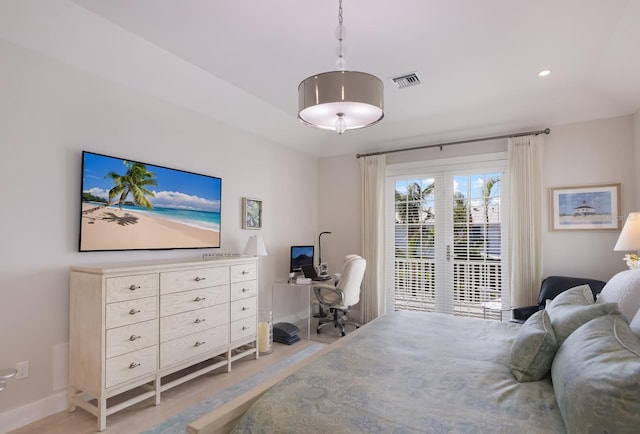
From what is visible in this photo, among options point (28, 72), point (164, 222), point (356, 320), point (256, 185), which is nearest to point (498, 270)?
point (356, 320)

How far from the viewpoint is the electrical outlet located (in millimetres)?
2309

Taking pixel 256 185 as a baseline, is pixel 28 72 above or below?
above

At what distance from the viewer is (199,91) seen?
3385 mm

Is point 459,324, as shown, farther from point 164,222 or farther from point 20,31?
point 20,31

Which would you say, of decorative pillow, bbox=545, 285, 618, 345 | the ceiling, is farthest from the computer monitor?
decorative pillow, bbox=545, 285, 618, 345

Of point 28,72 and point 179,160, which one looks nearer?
point 28,72

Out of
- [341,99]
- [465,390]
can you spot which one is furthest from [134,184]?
[465,390]

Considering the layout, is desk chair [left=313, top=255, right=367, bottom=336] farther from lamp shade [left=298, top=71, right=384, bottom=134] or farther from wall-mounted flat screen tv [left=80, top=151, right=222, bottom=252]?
lamp shade [left=298, top=71, right=384, bottom=134]

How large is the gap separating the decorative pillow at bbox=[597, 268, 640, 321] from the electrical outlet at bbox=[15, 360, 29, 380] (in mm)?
3612

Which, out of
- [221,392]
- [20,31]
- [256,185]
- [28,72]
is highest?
[20,31]

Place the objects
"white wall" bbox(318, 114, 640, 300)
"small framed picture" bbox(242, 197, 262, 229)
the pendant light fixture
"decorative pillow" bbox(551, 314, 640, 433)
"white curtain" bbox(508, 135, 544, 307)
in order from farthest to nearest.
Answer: "small framed picture" bbox(242, 197, 262, 229)
"white curtain" bbox(508, 135, 544, 307)
"white wall" bbox(318, 114, 640, 300)
the pendant light fixture
"decorative pillow" bbox(551, 314, 640, 433)

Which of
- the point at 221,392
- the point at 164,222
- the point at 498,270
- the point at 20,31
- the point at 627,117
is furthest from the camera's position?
the point at 498,270

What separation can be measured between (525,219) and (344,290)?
223cm

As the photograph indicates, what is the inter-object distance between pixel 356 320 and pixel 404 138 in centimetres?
269
